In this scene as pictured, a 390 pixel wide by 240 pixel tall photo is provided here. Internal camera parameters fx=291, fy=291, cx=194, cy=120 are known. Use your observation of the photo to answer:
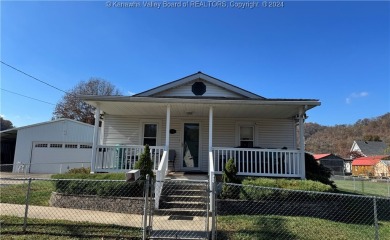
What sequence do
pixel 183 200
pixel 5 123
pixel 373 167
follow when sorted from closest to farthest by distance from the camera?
pixel 183 200 < pixel 373 167 < pixel 5 123

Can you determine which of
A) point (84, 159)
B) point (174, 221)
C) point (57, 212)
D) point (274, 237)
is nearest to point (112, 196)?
point (57, 212)

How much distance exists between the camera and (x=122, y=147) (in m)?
10.4

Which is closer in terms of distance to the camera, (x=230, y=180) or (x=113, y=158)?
(x=230, y=180)

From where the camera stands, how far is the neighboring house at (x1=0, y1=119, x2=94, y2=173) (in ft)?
72.0

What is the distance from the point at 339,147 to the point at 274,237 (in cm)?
8147

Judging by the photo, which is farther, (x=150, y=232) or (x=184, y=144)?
(x=184, y=144)

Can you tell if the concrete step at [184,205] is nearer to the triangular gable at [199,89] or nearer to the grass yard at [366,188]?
the triangular gable at [199,89]

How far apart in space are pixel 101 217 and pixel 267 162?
592cm

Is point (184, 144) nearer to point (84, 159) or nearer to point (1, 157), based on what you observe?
point (84, 159)

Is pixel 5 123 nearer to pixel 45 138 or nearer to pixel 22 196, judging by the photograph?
pixel 45 138

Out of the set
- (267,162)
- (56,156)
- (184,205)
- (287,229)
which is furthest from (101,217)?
(56,156)

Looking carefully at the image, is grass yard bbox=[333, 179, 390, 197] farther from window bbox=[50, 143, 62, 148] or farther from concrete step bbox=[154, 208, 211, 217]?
window bbox=[50, 143, 62, 148]

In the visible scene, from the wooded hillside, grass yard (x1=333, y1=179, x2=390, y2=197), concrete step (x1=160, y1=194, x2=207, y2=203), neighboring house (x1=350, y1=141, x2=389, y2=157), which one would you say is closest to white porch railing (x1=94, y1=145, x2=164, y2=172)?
concrete step (x1=160, y1=194, x2=207, y2=203)

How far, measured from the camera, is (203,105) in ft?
35.2
